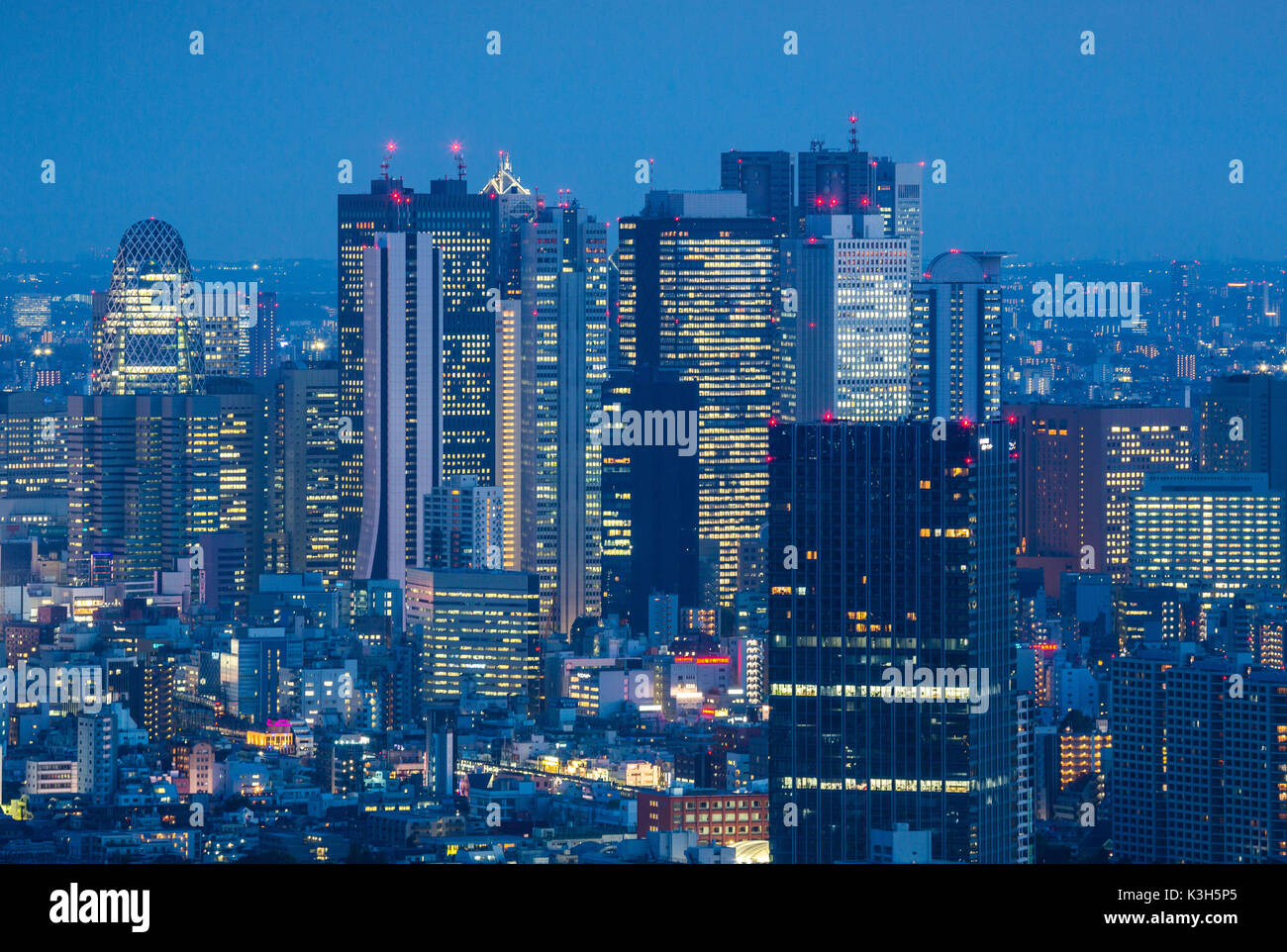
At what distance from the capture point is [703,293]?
4125cm

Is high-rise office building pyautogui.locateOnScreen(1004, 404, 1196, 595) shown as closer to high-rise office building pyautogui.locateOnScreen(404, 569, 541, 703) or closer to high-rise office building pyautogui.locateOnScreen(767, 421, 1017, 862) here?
high-rise office building pyautogui.locateOnScreen(404, 569, 541, 703)

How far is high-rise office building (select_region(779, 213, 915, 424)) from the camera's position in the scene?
120ft

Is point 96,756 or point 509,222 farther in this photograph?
point 509,222

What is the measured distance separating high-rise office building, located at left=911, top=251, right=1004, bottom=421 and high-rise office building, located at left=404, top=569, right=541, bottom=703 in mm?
5949

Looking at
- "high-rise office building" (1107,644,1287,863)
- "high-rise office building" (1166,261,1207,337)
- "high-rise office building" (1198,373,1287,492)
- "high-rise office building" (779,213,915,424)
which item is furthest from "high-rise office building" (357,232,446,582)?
"high-rise office building" (1107,644,1287,863)

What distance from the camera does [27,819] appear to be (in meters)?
19.6

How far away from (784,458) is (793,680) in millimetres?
2011

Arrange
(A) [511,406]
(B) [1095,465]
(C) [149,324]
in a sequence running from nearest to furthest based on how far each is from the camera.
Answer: (B) [1095,465] → (C) [149,324] → (A) [511,406]

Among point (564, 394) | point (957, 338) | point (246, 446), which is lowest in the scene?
point (246, 446)

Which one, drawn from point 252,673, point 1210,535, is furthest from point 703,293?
point 252,673

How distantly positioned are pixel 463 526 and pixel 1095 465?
9.73 m

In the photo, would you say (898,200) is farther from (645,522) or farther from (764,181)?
(645,522)
